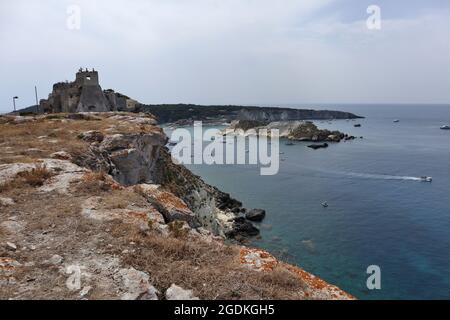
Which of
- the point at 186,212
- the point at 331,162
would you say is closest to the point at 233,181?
the point at 331,162

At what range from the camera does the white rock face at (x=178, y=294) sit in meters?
7.68

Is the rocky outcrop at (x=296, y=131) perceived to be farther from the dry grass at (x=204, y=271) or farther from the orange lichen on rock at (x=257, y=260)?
the dry grass at (x=204, y=271)

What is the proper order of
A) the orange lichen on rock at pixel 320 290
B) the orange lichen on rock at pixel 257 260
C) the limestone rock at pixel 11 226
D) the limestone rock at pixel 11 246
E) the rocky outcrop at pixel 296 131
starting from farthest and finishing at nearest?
the rocky outcrop at pixel 296 131 → the limestone rock at pixel 11 226 → the limestone rock at pixel 11 246 → the orange lichen on rock at pixel 257 260 → the orange lichen on rock at pixel 320 290

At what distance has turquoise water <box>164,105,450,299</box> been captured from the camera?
39.3 meters

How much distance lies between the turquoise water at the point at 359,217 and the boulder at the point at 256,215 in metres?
1.01

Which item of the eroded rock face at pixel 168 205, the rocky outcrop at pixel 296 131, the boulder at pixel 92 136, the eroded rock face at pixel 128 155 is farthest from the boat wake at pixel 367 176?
the eroded rock face at pixel 168 205

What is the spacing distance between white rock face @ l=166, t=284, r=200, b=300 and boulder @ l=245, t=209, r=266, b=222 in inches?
1956

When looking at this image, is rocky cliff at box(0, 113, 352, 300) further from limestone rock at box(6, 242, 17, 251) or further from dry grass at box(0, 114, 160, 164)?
dry grass at box(0, 114, 160, 164)

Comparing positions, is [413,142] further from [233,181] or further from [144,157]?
[144,157]

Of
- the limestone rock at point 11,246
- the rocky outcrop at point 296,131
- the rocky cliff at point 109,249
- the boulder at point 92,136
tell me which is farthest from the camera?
the rocky outcrop at point 296,131

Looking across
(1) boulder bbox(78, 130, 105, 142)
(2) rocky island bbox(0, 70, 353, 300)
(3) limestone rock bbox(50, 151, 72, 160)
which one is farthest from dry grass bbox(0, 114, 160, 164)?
(1) boulder bbox(78, 130, 105, 142)
